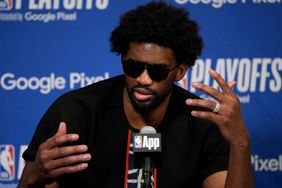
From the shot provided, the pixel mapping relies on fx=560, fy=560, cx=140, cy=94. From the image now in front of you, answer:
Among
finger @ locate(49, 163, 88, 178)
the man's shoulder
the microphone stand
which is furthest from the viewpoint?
the man's shoulder

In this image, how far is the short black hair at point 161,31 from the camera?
1.99 m

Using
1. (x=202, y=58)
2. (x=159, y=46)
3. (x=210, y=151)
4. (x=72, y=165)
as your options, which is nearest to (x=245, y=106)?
(x=202, y=58)

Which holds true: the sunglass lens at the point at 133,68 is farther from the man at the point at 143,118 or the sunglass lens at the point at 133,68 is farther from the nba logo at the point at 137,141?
the nba logo at the point at 137,141

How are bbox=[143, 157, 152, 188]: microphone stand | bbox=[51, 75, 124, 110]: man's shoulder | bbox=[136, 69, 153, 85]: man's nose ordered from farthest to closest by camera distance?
1. bbox=[51, 75, 124, 110]: man's shoulder
2. bbox=[136, 69, 153, 85]: man's nose
3. bbox=[143, 157, 152, 188]: microphone stand

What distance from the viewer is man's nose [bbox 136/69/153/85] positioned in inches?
74.9

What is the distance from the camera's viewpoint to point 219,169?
6.62ft

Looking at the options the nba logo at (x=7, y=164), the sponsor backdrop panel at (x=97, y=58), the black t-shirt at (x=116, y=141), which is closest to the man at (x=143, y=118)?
the black t-shirt at (x=116, y=141)

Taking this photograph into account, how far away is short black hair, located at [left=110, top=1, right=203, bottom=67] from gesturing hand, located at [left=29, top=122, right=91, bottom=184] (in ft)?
1.69

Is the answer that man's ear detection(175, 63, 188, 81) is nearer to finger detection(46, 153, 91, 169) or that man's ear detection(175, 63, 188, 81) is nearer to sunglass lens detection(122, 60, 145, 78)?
sunglass lens detection(122, 60, 145, 78)

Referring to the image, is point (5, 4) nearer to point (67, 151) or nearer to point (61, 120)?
point (61, 120)

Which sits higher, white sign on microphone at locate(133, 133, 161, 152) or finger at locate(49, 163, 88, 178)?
white sign on microphone at locate(133, 133, 161, 152)

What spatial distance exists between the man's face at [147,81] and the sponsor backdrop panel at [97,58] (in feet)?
2.41

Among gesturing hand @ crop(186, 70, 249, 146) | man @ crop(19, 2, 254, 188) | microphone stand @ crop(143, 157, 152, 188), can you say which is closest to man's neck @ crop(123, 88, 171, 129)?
man @ crop(19, 2, 254, 188)

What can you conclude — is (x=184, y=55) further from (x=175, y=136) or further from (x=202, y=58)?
(x=202, y=58)
